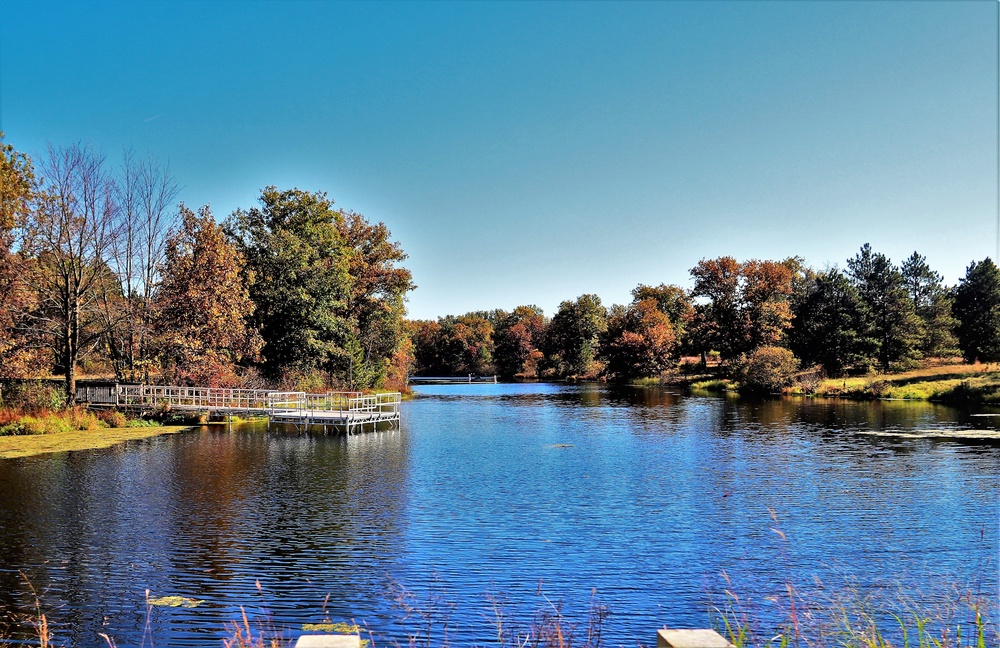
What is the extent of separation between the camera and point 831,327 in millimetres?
67125

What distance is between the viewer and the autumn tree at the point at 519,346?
124m

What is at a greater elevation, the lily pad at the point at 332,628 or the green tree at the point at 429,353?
the green tree at the point at 429,353

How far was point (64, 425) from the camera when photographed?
30734mm

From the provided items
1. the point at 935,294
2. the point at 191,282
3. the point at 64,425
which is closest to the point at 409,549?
the point at 64,425

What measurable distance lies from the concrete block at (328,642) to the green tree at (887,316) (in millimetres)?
70146

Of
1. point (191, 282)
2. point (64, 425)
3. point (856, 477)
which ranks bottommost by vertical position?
point (856, 477)

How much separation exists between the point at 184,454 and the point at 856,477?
24.7 m

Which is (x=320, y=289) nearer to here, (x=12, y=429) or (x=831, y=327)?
(x=12, y=429)

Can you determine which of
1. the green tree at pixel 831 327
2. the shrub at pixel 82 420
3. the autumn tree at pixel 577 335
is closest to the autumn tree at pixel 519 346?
the autumn tree at pixel 577 335

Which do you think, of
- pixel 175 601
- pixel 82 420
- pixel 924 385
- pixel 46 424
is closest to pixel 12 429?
pixel 46 424

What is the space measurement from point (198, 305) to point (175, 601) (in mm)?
30315

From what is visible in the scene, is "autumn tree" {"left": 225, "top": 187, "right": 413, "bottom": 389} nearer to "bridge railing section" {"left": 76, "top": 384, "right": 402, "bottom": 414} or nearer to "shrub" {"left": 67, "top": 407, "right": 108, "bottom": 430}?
"bridge railing section" {"left": 76, "top": 384, "right": 402, "bottom": 414}

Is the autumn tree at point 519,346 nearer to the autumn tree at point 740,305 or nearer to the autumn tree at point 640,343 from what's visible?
the autumn tree at point 640,343

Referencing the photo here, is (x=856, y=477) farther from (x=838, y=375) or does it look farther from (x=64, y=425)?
(x=838, y=375)
